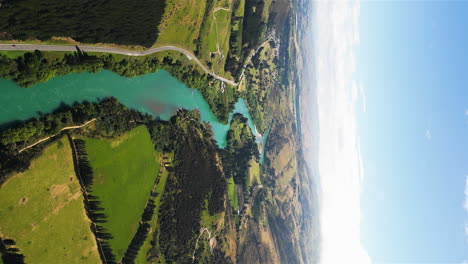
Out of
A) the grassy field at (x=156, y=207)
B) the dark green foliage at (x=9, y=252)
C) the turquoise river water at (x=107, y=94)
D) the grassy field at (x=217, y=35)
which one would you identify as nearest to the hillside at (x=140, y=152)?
the dark green foliage at (x=9, y=252)

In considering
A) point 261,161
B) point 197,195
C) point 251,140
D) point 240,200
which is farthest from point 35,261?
point 261,161

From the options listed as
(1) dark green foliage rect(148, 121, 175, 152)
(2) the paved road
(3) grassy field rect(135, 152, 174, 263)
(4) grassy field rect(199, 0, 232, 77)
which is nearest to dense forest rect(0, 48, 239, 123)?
(2) the paved road

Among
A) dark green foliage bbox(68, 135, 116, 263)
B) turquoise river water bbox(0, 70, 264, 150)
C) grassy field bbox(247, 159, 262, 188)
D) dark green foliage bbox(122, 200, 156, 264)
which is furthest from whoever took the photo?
grassy field bbox(247, 159, 262, 188)

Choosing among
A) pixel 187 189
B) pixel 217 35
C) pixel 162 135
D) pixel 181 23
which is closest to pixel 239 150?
pixel 187 189

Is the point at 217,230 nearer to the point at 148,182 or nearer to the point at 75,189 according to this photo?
the point at 148,182

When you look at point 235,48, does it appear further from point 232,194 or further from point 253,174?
point 232,194

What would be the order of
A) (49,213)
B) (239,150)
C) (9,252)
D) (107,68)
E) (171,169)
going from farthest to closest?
(239,150) → (171,169) → (107,68) → (49,213) → (9,252)

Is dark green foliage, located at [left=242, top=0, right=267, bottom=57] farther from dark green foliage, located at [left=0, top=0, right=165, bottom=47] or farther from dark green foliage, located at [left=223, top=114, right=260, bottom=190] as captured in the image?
dark green foliage, located at [left=0, top=0, right=165, bottom=47]
